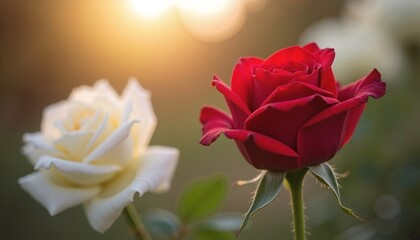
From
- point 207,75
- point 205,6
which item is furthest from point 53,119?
point 207,75

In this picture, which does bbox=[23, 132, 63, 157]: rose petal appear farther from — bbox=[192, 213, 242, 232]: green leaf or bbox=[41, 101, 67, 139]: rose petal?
bbox=[192, 213, 242, 232]: green leaf

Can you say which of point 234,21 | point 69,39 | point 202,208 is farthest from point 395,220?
point 234,21

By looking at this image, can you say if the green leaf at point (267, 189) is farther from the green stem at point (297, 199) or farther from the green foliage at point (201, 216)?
the green foliage at point (201, 216)

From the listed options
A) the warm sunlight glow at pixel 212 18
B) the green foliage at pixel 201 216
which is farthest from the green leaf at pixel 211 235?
the warm sunlight glow at pixel 212 18

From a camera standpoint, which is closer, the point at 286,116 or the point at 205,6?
the point at 286,116

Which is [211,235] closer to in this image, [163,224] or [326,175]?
[163,224]

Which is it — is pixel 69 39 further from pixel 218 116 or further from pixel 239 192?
pixel 218 116

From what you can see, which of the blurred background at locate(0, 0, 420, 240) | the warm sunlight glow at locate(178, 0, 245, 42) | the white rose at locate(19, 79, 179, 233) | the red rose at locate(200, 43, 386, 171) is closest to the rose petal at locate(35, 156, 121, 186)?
the white rose at locate(19, 79, 179, 233)

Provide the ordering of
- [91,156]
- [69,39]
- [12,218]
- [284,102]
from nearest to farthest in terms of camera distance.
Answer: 1. [284,102]
2. [91,156]
3. [12,218]
4. [69,39]
